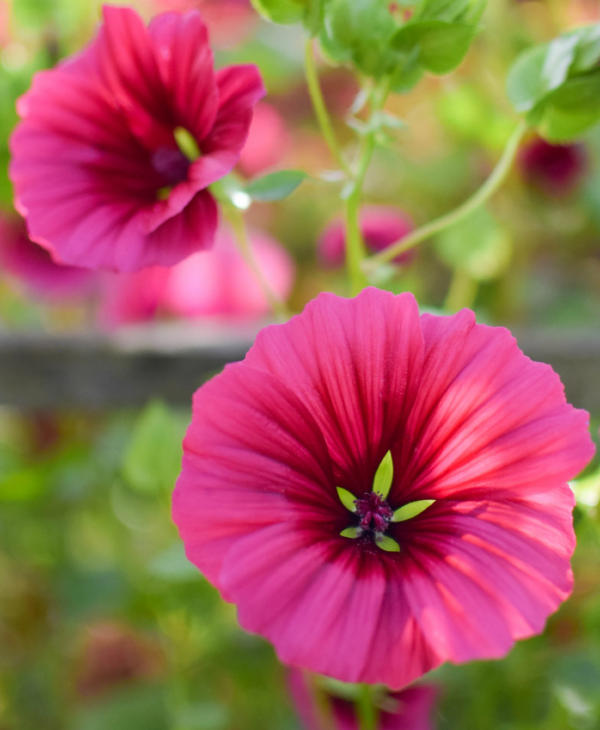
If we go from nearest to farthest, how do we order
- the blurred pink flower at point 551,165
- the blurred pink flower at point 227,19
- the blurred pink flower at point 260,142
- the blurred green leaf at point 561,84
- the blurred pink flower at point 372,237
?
the blurred green leaf at point 561,84 → the blurred pink flower at point 372,237 → the blurred pink flower at point 551,165 → the blurred pink flower at point 260,142 → the blurred pink flower at point 227,19

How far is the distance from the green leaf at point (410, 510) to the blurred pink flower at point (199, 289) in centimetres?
63

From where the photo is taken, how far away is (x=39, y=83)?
0.44 meters

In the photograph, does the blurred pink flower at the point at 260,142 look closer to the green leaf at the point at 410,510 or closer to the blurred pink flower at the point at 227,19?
the blurred pink flower at the point at 227,19

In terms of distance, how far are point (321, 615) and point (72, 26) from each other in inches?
A: 31.1

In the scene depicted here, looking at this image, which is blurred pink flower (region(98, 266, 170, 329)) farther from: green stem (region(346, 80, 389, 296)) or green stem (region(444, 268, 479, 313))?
green stem (region(346, 80, 389, 296))

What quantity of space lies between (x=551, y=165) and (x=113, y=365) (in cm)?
63

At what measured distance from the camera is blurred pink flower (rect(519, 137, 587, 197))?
0.95 m

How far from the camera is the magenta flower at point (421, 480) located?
0.31 metres

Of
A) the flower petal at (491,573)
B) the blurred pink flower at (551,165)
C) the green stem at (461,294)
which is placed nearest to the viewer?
the flower petal at (491,573)

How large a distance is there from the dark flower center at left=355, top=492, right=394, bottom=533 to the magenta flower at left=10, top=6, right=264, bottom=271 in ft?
0.56

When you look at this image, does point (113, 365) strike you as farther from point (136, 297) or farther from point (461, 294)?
point (461, 294)

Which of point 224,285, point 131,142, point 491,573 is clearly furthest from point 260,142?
point 491,573

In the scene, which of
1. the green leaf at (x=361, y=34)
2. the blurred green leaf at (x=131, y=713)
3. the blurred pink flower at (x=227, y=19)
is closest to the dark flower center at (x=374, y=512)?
the green leaf at (x=361, y=34)

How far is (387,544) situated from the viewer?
381 mm
